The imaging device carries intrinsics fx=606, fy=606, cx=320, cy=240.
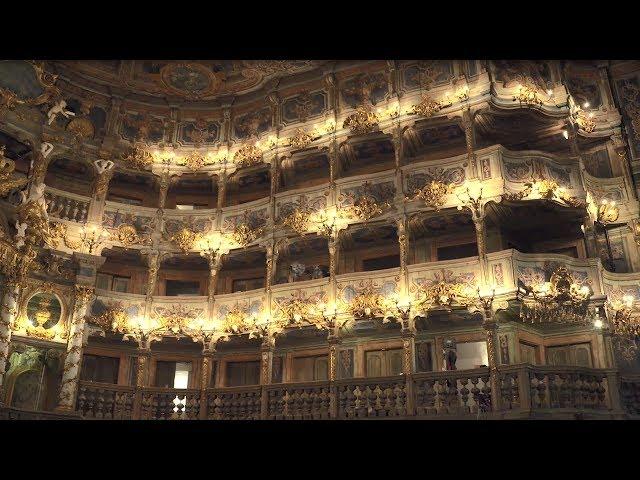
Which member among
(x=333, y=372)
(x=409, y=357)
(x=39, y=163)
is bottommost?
(x=333, y=372)

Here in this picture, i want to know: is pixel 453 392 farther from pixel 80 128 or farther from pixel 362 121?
pixel 80 128

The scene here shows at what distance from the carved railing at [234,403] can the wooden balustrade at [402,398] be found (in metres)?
0.03

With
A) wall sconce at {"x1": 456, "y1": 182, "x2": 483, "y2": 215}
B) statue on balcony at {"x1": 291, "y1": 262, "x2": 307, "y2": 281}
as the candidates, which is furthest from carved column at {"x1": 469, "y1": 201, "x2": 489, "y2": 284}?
statue on balcony at {"x1": 291, "y1": 262, "x2": 307, "y2": 281}

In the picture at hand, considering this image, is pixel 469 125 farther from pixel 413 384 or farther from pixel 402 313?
pixel 413 384

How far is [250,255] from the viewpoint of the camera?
25859mm

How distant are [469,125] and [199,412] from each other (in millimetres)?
14339

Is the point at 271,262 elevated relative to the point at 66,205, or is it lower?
lower

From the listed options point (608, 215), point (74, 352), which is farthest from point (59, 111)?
point (608, 215)

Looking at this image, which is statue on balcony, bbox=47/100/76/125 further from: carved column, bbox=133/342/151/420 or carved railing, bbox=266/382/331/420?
carved railing, bbox=266/382/331/420

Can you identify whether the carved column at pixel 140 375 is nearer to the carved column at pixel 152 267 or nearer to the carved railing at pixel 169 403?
the carved railing at pixel 169 403

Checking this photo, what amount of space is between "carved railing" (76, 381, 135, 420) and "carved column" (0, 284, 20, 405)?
2.64m

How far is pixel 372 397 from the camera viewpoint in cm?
1906

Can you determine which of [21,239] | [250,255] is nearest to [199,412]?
[250,255]

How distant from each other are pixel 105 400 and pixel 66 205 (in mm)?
7951
